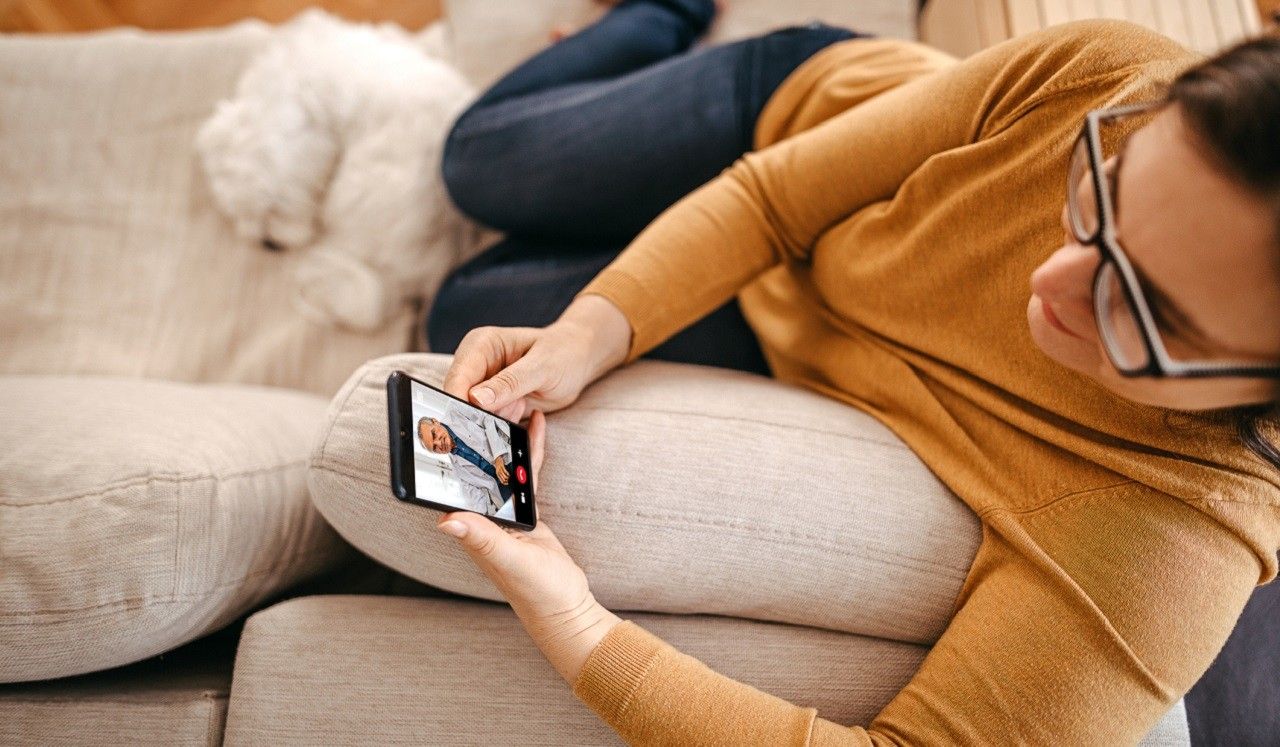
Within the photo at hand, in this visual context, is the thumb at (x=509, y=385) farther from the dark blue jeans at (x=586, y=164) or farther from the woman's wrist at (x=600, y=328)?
the dark blue jeans at (x=586, y=164)

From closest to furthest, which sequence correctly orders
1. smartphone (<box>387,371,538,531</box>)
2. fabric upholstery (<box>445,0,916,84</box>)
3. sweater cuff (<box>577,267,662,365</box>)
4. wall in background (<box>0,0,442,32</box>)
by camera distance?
smartphone (<box>387,371,538,531</box>)
sweater cuff (<box>577,267,662,365</box>)
fabric upholstery (<box>445,0,916,84</box>)
wall in background (<box>0,0,442,32</box>)

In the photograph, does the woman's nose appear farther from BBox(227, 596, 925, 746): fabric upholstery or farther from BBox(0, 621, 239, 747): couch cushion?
BBox(0, 621, 239, 747): couch cushion

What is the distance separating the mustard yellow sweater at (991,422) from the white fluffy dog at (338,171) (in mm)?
402

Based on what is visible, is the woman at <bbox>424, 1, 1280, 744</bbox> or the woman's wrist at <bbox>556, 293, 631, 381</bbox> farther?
the woman's wrist at <bbox>556, 293, 631, 381</bbox>

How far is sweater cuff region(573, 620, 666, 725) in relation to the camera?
0.61 m

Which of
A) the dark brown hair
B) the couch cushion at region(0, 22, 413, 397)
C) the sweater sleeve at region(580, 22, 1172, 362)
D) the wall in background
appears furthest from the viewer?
the wall in background

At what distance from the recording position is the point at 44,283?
1048 millimetres

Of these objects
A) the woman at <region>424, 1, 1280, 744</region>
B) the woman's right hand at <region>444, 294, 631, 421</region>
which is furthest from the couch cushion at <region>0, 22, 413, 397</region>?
the woman at <region>424, 1, 1280, 744</region>

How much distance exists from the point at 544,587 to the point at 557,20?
3.38ft

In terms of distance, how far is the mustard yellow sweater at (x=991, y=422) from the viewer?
572 mm

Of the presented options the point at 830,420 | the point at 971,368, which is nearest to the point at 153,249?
the point at 830,420

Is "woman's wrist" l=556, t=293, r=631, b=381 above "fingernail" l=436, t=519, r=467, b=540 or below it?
above

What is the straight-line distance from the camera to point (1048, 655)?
58 centimetres

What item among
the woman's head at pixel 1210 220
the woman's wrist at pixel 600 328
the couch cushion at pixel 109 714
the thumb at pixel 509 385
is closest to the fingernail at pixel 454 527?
the thumb at pixel 509 385
